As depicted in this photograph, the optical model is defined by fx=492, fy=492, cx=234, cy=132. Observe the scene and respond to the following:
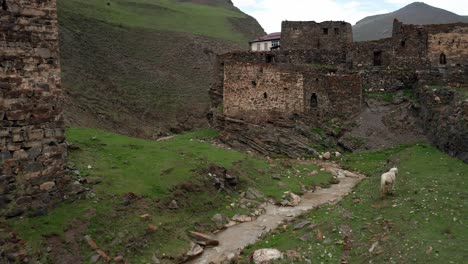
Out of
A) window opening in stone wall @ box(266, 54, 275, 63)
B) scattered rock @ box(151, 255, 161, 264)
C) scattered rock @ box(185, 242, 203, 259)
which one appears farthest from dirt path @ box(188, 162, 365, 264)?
window opening in stone wall @ box(266, 54, 275, 63)

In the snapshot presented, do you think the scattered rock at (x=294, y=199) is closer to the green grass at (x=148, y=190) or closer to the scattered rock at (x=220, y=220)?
the green grass at (x=148, y=190)

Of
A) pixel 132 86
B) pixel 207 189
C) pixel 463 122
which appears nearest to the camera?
pixel 207 189

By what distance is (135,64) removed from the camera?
66875mm

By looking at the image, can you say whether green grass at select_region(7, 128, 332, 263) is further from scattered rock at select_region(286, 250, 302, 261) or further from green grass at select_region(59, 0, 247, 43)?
green grass at select_region(59, 0, 247, 43)

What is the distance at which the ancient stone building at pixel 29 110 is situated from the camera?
13.8 metres

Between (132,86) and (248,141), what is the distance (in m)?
35.7

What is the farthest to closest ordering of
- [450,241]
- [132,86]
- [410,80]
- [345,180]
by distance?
[132,86] < [410,80] < [345,180] < [450,241]

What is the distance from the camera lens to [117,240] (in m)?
15.1

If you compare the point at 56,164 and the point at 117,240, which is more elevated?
the point at 56,164

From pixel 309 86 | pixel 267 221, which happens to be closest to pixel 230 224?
pixel 267 221

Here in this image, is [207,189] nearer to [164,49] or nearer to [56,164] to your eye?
[56,164]

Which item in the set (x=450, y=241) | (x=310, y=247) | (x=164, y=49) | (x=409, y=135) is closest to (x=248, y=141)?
(x=409, y=135)

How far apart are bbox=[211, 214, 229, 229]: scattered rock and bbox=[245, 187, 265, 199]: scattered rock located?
2.50m

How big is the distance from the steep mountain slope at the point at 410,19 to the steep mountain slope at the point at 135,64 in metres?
26.1
